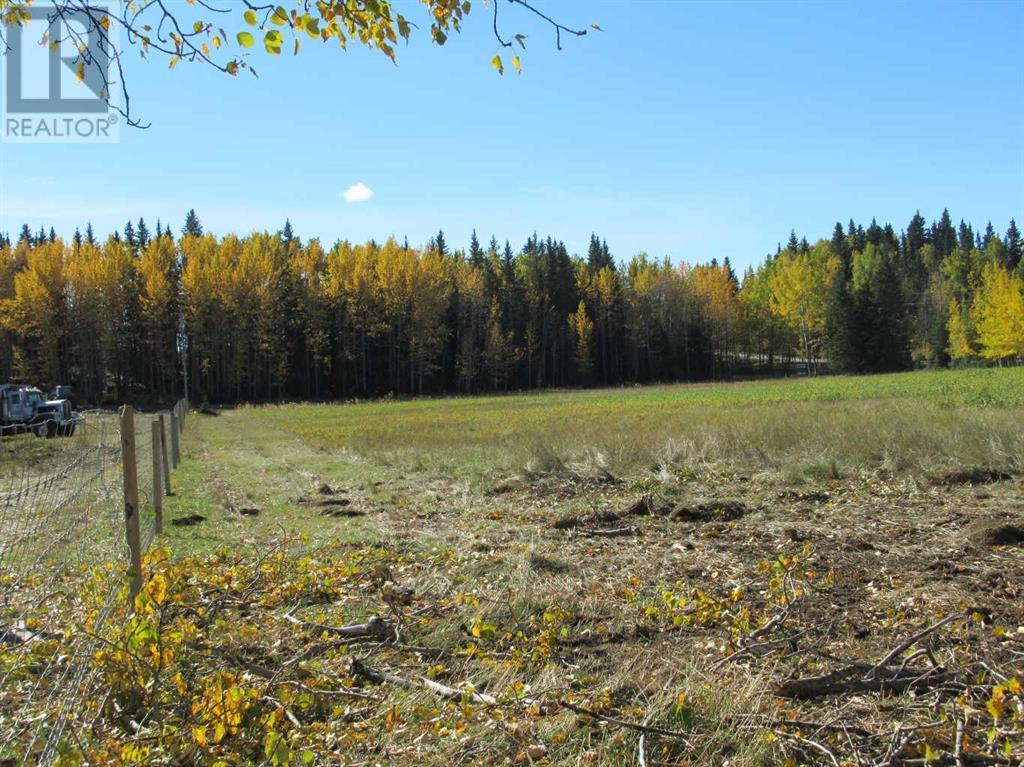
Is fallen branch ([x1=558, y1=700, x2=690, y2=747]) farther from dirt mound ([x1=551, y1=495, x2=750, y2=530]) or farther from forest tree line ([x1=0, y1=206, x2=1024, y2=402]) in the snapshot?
forest tree line ([x1=0, y1=206, x2=1024, y2=402])

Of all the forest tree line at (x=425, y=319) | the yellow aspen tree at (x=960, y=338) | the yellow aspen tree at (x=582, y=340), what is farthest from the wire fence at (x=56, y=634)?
the yellow aspen tree at (x=960, y=338)

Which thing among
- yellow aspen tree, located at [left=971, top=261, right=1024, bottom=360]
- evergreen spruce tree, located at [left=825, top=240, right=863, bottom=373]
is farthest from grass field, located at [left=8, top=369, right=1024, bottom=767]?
evergreen spruce tree, located at [left=825, top=240, right=863, bottom=373]

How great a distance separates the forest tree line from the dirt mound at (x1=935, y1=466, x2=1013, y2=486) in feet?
190

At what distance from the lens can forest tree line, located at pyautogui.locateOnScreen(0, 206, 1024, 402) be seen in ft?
203

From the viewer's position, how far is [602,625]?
4863mm

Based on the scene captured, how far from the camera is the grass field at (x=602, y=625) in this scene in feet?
10.8

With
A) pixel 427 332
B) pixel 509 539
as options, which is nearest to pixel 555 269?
pixel 427 332

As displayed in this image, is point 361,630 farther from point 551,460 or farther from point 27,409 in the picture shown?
point 27,409

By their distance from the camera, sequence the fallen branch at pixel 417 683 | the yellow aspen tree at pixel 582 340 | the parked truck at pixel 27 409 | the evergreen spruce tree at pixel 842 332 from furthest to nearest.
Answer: the yellow aspen tree at pixel 582 340
the evergreen spruce tree at pixel 842 332
the parked truck at pixel 27 409
the fallen branch at pixel 417 683

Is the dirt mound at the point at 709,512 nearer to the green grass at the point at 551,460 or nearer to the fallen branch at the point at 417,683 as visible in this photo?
the green grass at the point at 551,460

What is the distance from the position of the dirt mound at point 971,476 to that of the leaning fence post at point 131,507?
9.92 meters

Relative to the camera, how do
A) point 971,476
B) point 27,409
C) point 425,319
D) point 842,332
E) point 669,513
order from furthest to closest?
point 842,332, point 425,319, point 27,409, point 971,476, point 669,513

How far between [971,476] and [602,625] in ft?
26.0

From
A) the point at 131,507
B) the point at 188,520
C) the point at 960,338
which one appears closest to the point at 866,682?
the point at 131,507
